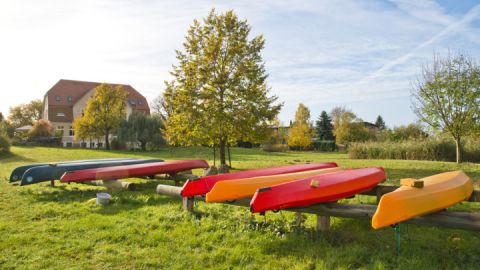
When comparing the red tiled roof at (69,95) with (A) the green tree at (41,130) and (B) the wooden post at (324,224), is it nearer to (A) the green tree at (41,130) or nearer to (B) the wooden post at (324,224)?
(A) the green tree at (41,130)

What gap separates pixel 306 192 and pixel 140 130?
33183mm

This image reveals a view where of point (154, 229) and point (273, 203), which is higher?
point (273, 203)

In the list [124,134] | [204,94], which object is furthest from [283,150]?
[204,94]

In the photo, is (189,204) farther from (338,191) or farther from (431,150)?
(431,150)

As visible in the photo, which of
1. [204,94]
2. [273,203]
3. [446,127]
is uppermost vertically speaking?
[204,94]

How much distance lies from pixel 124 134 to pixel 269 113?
24.1 m

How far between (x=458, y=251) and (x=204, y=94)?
11.9m

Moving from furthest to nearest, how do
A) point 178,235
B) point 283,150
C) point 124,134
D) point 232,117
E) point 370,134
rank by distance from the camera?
point 370,134 < point 283,150 < point 124,134 < point 232,117 < point 178,235

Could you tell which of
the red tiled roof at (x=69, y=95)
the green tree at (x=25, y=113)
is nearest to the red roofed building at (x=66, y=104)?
the red tiled roof at (x=69, y=95)

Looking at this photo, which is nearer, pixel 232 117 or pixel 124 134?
pixel 232 117


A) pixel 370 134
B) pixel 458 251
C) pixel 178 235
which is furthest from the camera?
pixel 370 134

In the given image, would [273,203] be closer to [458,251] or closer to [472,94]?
[458,251]

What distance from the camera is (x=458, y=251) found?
424 cm

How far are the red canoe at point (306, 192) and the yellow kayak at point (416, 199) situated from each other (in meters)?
0.69
